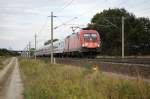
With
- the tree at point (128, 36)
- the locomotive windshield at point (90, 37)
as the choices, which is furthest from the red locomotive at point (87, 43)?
the tree at point (128, 36)

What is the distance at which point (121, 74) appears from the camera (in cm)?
2002

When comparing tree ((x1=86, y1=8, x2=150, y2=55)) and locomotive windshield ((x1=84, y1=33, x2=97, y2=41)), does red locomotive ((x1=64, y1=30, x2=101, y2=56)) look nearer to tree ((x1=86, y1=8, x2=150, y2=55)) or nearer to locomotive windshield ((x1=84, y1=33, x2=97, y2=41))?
locomotive windshield ((x1=84, y1=33, x2=97, y2=41))

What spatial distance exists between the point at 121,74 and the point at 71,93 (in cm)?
511

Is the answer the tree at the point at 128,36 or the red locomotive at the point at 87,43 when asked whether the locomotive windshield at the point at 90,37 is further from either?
the tree at the point at 128,36

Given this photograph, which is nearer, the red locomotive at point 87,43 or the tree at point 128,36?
the red locomotive at point 87,43

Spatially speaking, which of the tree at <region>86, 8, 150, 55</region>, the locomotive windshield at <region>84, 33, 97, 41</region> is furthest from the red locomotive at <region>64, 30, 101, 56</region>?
the tree at <region>86, 8, 150, 55</region>

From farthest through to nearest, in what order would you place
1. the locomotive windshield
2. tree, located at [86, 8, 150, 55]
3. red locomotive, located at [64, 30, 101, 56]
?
1. tree, located at [86, 8, 150, 55]
2. the locomotive windshield
3. red locomotive, located at [64, 30, 101, 56]

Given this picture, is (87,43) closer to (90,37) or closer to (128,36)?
(90,37)

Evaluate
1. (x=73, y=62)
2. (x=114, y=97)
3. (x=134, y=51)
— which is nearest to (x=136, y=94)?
(x=114, y=97)

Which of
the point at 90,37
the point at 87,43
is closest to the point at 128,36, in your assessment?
the point at 90,37

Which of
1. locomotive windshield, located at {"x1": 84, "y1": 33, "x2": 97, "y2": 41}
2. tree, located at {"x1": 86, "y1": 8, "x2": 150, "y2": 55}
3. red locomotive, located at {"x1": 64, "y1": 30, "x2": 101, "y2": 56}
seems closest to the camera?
red locomotive, located at {"x1": 64, "y1": 30, "x2": 101, "y2": 56}

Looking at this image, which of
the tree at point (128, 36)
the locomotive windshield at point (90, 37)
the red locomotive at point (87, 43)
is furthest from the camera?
the tree at point (128, 36)

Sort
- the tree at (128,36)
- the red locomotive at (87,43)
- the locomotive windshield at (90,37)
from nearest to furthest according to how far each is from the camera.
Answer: the red locomotive at (87,43) → the locomotive windshield at (90,37) → the tree at (128,36)

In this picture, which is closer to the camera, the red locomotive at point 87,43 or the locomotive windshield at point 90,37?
the red locomotive at point 87,43
